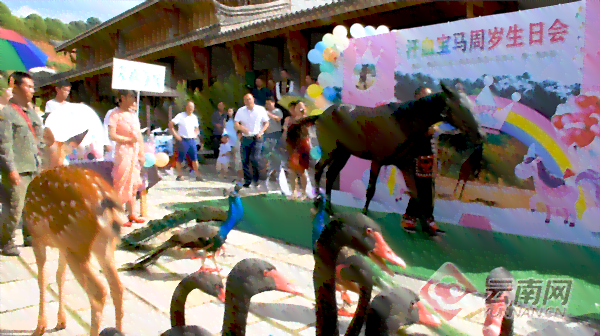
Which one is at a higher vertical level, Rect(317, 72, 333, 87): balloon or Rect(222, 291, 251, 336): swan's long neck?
Rect(317, 72, 333, 87): balloon

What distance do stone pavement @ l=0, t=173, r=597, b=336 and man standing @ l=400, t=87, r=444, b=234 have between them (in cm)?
93

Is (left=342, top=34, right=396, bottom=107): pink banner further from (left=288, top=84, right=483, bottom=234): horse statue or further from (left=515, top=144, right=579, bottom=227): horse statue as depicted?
(left=515, top=144, right=579, bottom=227): horse statue

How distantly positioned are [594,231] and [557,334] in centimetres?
196

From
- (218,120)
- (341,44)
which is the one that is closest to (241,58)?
(218,120)

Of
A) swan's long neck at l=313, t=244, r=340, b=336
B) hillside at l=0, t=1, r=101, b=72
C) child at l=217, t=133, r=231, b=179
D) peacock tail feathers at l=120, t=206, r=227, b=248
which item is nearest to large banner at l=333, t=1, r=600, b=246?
peacock tail feathers at l=120, t=206, r=227, b=248

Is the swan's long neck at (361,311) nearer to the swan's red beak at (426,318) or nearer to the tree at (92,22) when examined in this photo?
the swan's red beak at (426,318)

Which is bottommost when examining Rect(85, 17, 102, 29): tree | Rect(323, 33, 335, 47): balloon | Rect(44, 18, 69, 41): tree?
Rect(44, 18, 69, 41): tree

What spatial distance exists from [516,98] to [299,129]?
1.69 meters

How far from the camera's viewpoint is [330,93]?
4082mm

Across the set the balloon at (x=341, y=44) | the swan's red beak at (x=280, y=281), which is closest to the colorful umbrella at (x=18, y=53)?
the swan's red beak at (x=280, y=281)

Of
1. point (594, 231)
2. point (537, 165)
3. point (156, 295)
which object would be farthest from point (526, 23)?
point (156, 295)

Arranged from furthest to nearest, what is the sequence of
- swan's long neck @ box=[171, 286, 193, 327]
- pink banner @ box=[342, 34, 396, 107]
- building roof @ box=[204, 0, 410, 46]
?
building roof @ box=[204, 0, 410, 46], pink banner @ box=[342, 34, 396, 107], swan's long neck @ box=[171, 286, 193, 327]

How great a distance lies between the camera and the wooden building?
1688 mm

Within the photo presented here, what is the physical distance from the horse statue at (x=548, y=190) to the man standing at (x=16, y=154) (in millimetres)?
3555
